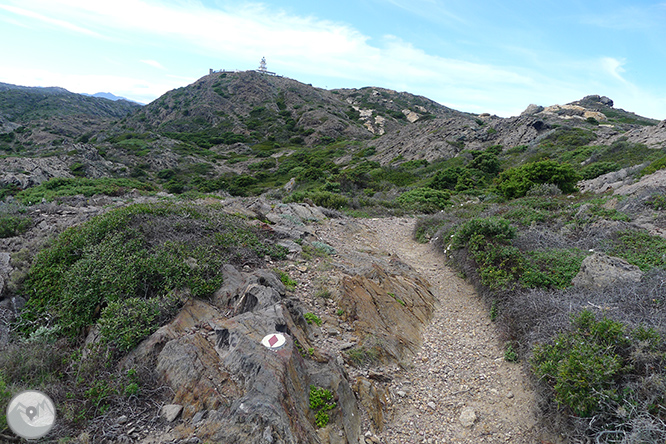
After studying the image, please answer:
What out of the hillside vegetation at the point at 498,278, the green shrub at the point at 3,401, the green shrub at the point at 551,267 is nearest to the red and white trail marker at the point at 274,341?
the hillside vegetation at the point at 498,278

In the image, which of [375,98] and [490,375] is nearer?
[490,375]

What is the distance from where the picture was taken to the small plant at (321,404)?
396 cm

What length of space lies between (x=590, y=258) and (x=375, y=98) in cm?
10509

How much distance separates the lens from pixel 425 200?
21.8 metres

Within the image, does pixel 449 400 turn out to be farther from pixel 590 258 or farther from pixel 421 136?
pixel 421 136

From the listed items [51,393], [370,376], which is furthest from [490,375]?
[51,393]

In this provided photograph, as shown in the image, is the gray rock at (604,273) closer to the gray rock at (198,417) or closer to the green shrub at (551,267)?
the green shrub at (551,267)

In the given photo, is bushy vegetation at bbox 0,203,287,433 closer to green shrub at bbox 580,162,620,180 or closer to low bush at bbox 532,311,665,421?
low bush at bbox 532,311,665,421

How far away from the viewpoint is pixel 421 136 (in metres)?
46.0

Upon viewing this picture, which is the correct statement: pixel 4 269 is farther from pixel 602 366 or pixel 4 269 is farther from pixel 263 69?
pixel 263 69

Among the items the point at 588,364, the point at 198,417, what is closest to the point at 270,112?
the point at 198,417

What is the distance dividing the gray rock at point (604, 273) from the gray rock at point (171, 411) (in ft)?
24.1

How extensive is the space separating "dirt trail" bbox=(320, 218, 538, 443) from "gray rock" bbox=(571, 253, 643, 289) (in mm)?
2032
